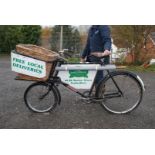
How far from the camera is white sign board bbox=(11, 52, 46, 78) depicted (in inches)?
165

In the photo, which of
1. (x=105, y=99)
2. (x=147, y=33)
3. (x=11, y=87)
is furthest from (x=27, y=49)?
(x=147, y=33)

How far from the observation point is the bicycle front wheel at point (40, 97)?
4.48 m

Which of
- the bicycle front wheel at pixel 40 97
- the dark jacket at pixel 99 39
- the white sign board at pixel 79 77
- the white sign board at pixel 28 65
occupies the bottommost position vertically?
the bicycle front wheel at pixel 40 97

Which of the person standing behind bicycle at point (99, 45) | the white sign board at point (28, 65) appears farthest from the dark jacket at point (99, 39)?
the white sign board at point (28, 65)

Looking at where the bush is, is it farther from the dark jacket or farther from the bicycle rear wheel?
the bicycle rear wheel

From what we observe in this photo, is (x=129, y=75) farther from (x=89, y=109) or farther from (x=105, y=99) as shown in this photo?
(x=89, y=109)

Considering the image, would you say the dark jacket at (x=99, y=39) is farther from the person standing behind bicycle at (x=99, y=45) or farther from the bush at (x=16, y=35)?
the bush at (x=16, y=35)

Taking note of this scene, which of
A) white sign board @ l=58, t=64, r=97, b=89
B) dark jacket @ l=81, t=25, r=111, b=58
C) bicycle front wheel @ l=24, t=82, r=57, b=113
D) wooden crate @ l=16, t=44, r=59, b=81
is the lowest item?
bicycle front wheel @ l=24, t=82, r=57, b=113

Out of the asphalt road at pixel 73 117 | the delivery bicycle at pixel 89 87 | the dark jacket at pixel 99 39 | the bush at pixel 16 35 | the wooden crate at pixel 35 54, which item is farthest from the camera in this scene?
the bush at pixel 16 35

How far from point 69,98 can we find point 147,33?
9039 mm

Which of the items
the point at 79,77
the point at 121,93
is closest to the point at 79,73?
the point at 79,77

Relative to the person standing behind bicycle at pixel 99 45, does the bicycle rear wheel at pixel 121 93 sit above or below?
below

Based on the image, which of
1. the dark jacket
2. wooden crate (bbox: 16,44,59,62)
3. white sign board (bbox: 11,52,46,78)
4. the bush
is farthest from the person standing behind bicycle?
the bush

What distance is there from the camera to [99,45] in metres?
4.65
